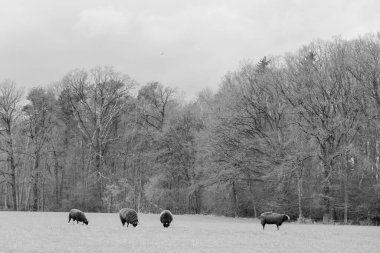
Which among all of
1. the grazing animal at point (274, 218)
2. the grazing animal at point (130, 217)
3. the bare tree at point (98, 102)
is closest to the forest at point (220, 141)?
the bare tree at point (98, 102)

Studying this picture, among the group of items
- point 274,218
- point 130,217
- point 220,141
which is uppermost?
point 220,141

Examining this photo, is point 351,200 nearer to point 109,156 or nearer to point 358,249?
point 358,249

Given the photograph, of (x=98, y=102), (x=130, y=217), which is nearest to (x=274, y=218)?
(x=130, y=217)

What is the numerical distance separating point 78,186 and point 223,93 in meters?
26.8

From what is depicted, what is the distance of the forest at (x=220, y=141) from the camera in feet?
169

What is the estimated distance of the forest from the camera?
51375mm

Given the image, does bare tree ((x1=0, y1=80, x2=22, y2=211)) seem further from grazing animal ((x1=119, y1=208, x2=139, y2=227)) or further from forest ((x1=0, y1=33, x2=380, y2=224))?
grazing animal ((x1=119, y1=208, x2=139, y2=227))

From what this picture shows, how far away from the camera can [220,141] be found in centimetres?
5647

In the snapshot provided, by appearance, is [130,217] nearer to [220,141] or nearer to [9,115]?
[220,141]

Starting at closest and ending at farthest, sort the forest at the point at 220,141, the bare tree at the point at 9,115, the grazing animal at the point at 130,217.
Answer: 1. the grazing animal at the point at 130,217
2. the forest at the point at 220,141
3. the bare tree at the point at 9,115

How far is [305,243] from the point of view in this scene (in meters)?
26.5

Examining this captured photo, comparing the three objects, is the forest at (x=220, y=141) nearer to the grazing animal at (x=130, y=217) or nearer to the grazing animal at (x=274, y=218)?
the grazing animal at (x=274, y=218)

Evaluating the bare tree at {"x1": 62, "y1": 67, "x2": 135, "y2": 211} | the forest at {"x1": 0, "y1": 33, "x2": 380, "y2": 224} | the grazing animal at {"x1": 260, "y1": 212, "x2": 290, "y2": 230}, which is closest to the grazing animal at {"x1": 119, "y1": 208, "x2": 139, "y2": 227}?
the grazing animal at {"x1": 260, "y1": 212, "x2": 290, "y2": 230}

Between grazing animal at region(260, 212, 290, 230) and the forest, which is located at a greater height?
the forest
